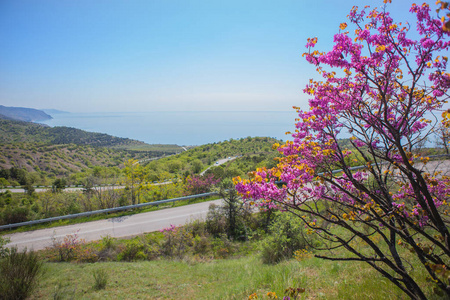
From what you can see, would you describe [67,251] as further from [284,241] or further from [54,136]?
[54,136]

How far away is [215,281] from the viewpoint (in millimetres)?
7152

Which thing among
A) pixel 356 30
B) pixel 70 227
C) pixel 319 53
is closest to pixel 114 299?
pixel 319 53

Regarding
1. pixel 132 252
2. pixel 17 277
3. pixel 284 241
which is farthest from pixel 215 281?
pixel 132 252

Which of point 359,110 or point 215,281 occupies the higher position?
point 359,110

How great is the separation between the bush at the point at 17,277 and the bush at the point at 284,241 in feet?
23.8

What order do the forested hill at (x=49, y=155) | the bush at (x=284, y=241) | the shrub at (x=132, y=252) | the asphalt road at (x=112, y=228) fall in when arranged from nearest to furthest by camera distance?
the bush at (x=284, y=241) → the shrub at (x=132, y=252) → the asphalt road at (x=112, y=228) → the forested hill at (x=49, y=155)

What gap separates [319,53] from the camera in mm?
3467

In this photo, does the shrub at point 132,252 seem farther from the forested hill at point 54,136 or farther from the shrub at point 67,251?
the forested hill at point 54,136

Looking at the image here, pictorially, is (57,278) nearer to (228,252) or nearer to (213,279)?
(213,279)

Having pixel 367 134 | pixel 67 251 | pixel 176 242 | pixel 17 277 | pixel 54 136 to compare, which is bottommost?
pixel 176 242

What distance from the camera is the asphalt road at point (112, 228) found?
12250 mm

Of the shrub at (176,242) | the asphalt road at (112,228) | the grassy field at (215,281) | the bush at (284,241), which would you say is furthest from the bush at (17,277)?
the bush at (284,241)

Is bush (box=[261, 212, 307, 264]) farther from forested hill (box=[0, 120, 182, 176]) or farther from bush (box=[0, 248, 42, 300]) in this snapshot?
forested hill (box=[0, 120, 182, 176])

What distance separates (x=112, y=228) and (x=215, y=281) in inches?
363
